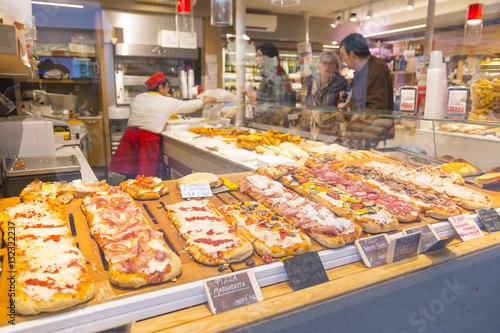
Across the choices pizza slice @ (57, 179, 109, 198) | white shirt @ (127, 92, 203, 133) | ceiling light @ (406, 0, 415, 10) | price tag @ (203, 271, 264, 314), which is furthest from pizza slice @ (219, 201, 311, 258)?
ceiling light @ (406, 0, 415, 10)

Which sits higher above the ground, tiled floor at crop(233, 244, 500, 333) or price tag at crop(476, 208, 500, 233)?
price tag at crop(476, 208, 500, 233)

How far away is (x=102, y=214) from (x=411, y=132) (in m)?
2.52

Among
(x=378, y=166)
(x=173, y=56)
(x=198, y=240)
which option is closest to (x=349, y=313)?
(x=198, y=240)

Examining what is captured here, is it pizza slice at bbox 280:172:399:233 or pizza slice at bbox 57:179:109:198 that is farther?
pizza slice at bbox 57:179:109:198

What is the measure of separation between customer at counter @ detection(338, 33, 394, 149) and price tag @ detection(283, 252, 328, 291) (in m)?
1.99

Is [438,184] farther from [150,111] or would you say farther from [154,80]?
[154,80]

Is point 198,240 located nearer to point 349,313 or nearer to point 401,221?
point 349,313

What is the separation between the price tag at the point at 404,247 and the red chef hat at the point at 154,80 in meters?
2.87

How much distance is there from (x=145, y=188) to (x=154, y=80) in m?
2.03

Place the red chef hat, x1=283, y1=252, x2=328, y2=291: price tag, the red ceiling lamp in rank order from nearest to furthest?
1. x1=283, y1=252, x2=328, y2=291: price tag
2. the red chef hat
3. the red ceiling lamp

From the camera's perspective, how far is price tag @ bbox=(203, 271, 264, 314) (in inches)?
44.7

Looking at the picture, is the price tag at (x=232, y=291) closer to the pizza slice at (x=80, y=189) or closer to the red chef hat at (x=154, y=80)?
the pizza slice at (x=80, y=189)

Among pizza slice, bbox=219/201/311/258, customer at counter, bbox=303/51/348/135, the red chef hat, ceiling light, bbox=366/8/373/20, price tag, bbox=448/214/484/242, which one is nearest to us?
pizza slice, bbox=219/201/311/258

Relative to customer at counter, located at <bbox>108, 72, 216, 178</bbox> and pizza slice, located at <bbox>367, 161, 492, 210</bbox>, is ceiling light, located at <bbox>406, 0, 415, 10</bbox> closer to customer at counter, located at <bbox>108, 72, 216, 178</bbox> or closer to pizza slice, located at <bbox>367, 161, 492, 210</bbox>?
pizza slice, located at <bbox>367, 161, 492, 210</bbox>
